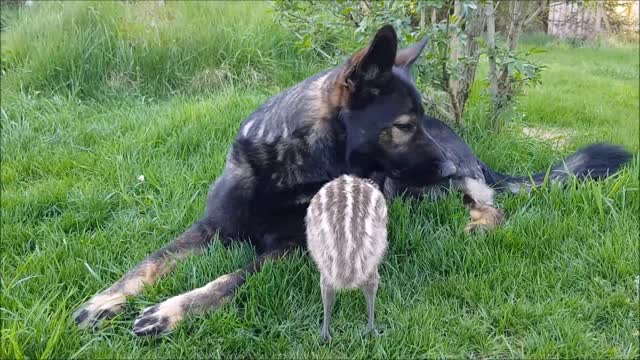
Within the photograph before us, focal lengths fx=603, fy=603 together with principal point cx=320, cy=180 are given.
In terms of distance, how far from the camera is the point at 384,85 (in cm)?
295

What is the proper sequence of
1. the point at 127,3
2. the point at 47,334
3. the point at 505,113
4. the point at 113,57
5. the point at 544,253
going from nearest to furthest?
the point at 47,334
the point at 544,253
the point at 505,113
the point at 113,57
the point at 127,3

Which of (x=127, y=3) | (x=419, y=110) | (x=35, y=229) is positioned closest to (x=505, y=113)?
(x=419, y=110)

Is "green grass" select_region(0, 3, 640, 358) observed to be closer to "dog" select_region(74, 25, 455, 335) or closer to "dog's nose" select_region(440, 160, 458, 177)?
"dog" select_region(74, 25, 455, 335)

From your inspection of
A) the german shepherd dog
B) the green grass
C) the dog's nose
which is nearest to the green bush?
the green grass

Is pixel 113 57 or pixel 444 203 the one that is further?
pixel 113 57

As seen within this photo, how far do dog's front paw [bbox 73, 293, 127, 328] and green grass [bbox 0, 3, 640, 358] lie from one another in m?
0.06

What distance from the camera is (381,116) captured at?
9.76 feet

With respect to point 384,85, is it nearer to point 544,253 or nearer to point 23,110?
point 544,253

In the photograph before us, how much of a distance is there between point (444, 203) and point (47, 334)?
2200 millimetres

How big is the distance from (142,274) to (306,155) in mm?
979

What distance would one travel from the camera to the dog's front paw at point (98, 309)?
8.23 feet

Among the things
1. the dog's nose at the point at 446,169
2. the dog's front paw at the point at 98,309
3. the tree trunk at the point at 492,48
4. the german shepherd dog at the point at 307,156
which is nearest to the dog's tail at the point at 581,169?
the german shepherd dog at the point at 307,156

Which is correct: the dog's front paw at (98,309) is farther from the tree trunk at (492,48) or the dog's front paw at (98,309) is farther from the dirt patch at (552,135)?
the dirt patch at (552,135)

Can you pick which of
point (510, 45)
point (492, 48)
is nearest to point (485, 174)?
point (492, 48)
